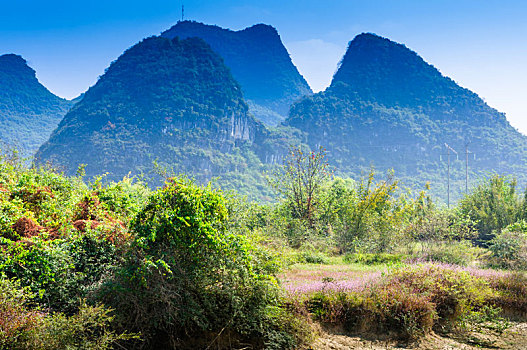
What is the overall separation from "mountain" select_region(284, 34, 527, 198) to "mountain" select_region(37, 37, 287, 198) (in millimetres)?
28143

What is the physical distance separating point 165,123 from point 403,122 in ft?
292

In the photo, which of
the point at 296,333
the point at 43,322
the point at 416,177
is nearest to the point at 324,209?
Result: the point at 296,333

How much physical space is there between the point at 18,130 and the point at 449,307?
445 feet

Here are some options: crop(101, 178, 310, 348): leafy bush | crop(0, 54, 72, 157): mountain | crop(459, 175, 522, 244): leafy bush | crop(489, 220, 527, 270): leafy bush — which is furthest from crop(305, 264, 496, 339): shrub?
crop(0, 54, 72, 157): mountain

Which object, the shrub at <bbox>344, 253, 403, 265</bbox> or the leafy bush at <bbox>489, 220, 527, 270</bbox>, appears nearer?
the leafy bush at <bbox>489, 220, 527, 270</bbox>

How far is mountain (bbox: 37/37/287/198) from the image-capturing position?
107 m

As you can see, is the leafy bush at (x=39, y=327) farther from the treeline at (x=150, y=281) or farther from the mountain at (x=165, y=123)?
the mountain at (x=165, y=123)

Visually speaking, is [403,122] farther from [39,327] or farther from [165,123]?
[39,327]

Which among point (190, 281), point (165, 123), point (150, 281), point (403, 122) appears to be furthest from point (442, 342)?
point (403, 122)

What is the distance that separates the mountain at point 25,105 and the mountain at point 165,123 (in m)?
10.7

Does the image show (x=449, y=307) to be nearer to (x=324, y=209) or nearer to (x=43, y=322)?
(x=43, y=322)

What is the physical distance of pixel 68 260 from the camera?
5727 millimetres

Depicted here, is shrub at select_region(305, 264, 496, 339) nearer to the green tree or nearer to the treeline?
the treeline

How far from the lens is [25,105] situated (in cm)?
13225
